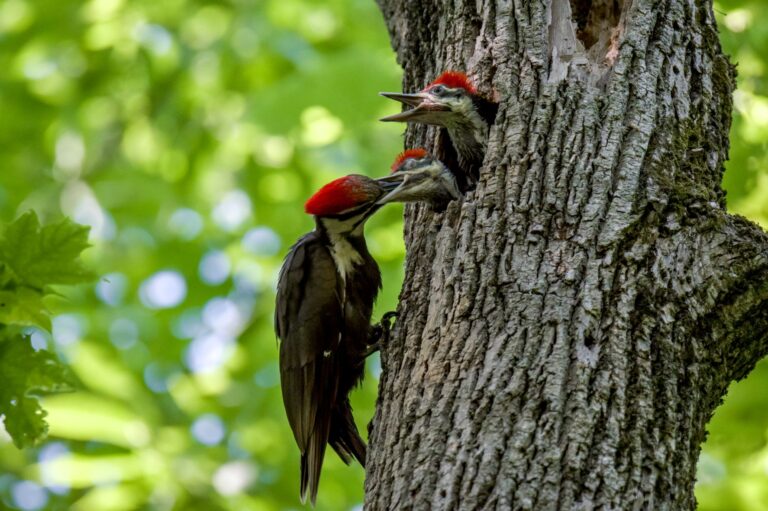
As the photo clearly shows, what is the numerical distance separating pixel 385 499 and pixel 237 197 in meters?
5.81

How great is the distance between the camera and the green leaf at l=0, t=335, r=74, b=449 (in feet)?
8.75

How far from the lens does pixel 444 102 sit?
317 centimetres

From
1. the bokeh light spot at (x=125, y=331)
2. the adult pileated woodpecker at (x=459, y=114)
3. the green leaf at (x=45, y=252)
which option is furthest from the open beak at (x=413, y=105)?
the bokeh light spot at (x=125, y=331)

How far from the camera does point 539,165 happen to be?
2621 mm

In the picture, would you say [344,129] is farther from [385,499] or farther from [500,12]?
[385,499]

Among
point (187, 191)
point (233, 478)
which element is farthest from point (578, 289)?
point (187, 191)

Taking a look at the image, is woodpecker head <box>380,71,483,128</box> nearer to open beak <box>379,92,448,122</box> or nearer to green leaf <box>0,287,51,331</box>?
open beak <box>379,92,448,122</box>

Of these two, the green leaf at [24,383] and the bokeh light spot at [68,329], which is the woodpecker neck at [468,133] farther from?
the bokeh light spot at [68,329]

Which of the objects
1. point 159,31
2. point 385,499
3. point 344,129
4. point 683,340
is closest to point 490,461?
point 385,499

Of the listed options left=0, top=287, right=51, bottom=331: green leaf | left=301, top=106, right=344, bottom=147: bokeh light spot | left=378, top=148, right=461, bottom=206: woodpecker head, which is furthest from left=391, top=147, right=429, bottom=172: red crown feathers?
left=301, top=106, right=344, bottom=147: bokeh light spot

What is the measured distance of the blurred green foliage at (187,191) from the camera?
5148 millimetres

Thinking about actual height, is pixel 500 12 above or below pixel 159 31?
below

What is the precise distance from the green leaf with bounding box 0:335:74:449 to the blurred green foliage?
2299mm

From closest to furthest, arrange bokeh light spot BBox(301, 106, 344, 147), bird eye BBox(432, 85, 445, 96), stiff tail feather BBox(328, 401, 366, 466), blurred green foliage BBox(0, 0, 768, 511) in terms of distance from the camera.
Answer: bird eye BBox(432, 85, 445, 96), stiff tail feather BBox(328, 401, 366, 466), blurred green foliage BBox(0, 0, 768, 511), bokeh light spot BBox(301, 106, 344, 147)
